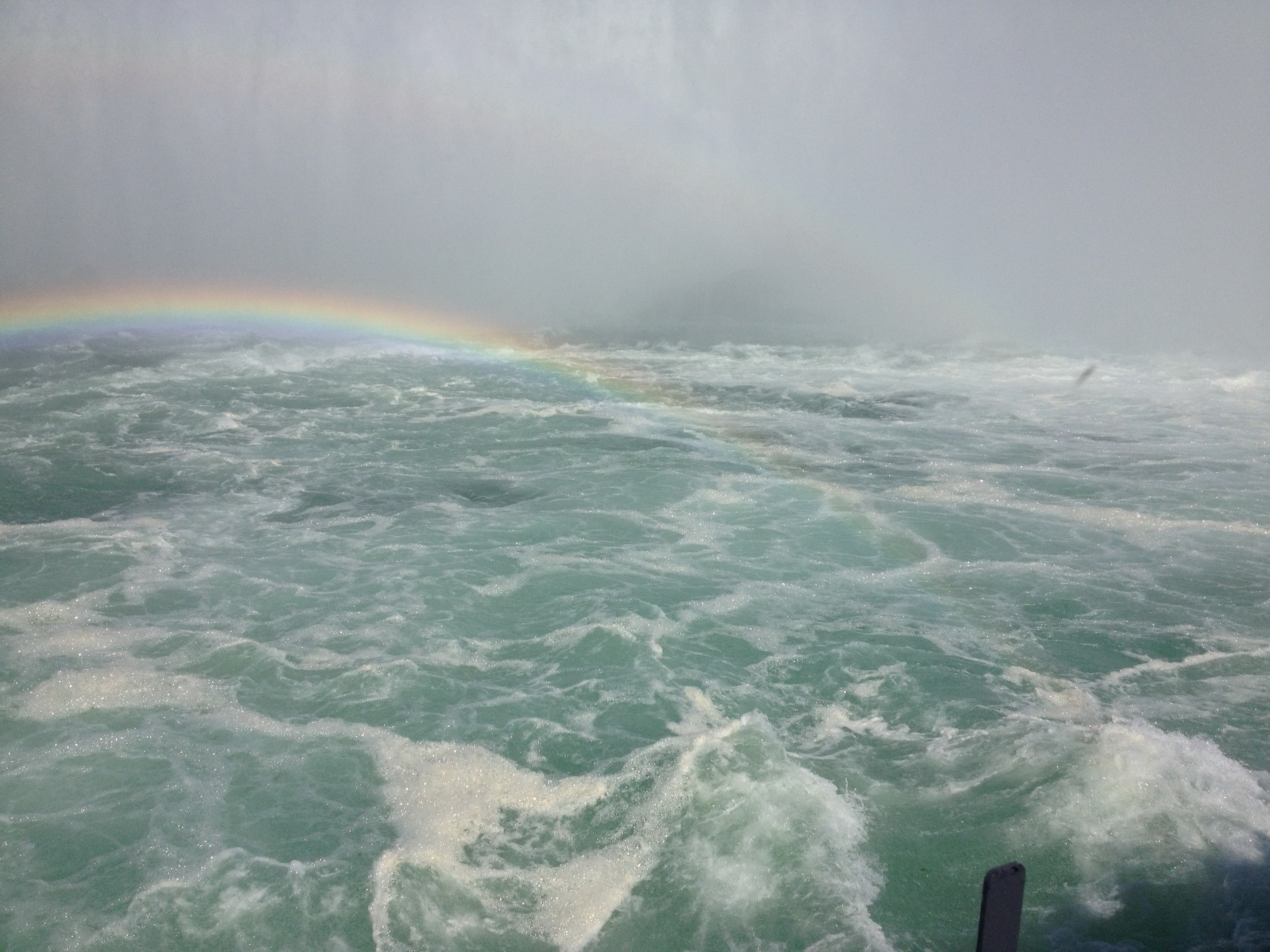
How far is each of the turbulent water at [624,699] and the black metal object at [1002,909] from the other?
1852mm

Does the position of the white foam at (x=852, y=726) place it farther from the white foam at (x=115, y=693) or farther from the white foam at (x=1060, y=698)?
the white foam at (x=115, y=693)

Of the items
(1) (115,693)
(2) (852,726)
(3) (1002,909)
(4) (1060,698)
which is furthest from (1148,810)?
(1) (115,693)

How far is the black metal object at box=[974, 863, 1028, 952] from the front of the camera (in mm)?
2465

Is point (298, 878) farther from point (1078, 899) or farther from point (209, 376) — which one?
point (209, 376)

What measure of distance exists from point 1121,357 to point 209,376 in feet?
105

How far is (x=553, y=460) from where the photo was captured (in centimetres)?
1534

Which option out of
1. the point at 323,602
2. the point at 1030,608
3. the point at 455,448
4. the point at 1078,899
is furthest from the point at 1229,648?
the point at 455,448

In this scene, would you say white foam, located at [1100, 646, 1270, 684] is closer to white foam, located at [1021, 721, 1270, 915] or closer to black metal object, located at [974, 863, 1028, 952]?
white foam, located at [1021, 721, 1270, 915]

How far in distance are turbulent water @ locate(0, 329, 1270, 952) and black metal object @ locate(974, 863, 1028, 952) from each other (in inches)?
72.9

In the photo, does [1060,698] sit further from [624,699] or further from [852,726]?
[624,699]

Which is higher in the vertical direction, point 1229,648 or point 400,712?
point 1229,648

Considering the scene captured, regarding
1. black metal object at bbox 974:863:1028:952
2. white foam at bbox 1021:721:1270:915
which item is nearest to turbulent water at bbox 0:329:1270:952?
white foam at bbox 1021:721:1270:915

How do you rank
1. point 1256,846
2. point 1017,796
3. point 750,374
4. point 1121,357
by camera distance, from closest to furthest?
point 1256,846
point 1017,796
point 750,374
point 1121,357

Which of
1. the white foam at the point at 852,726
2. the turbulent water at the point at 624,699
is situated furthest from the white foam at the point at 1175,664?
the white foam at the point at 852,726
